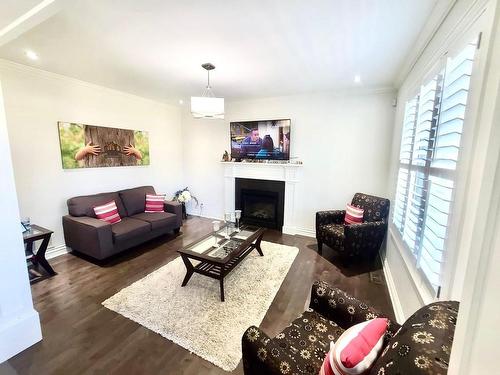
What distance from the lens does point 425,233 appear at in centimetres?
156

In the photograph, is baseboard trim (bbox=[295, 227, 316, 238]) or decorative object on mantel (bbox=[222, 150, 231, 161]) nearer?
baseboard trim (bbox=[295, 227, 316, 238])

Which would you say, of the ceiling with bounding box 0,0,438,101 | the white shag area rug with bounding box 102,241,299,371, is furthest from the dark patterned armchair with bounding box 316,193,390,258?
the ceiling with bounding box 0,0,438,101

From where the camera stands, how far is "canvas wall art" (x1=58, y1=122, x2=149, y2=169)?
10.6 ft

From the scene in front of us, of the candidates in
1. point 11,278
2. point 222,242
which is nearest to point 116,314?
point 11,278

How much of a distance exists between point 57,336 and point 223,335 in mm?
1364

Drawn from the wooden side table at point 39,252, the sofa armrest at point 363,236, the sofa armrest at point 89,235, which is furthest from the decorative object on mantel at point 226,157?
the wooden side table at point 39,252

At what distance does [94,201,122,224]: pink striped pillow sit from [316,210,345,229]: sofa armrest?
3101 mm

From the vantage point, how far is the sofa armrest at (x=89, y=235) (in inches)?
112

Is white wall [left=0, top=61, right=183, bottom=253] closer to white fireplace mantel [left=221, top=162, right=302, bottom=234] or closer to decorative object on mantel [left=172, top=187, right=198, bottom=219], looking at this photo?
decorative object on mantel [left=172, top=187, right=198, bottom=219]

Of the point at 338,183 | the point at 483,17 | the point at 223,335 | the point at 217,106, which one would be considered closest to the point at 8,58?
the point at 217,106

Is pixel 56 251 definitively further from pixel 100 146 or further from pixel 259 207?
pixel 259 207

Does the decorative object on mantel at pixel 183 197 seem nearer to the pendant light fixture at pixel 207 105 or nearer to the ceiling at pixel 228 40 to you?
the ceiling at pixel 228 40

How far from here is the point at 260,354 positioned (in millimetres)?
Result: 1128

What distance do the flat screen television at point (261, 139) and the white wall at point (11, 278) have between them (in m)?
3.31
